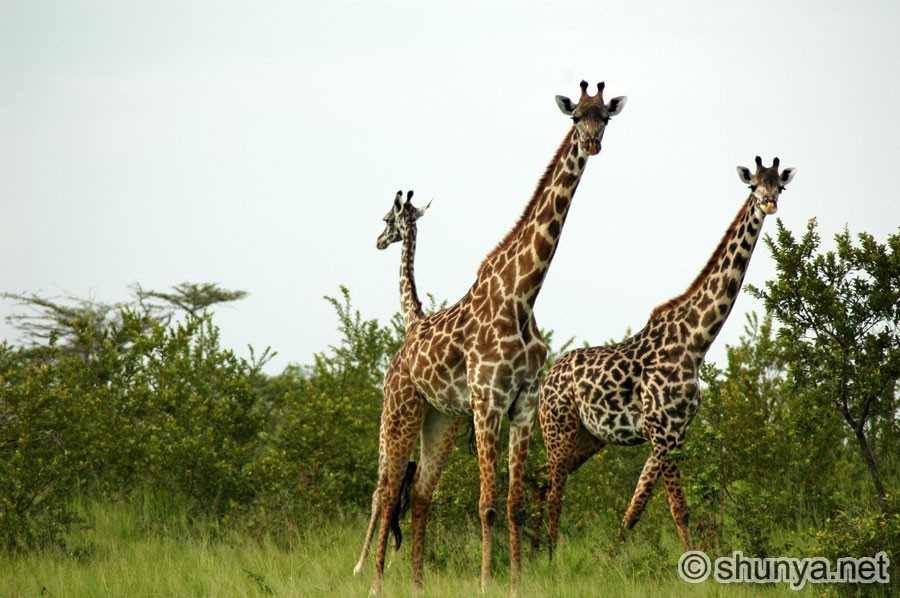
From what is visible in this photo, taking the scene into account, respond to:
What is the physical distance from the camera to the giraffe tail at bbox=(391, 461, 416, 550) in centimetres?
867

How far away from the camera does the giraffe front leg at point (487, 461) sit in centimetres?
760

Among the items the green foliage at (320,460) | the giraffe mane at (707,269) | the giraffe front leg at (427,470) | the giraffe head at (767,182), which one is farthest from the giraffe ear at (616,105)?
the green foliage at (320,460)

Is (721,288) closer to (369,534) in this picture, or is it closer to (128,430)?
(369,534)

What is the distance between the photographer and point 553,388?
999 cm

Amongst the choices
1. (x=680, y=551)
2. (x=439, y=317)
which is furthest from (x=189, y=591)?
(x=680, y=551)

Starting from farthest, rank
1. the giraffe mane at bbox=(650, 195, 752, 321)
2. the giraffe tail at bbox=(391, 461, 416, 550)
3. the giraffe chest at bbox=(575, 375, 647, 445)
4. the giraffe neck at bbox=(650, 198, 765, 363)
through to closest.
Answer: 1. the giraffe chest at bbox=(575, 375, 647, 445)
2. the giraffe mane at bbox=(650, 195, 752, 321)
3. the giraffe neck at bbox=(650, 198, 765, 363)
4. the giraffe tail at bbox=(391, 461, 416, 550)

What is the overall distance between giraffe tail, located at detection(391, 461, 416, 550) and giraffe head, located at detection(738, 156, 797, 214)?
377cm

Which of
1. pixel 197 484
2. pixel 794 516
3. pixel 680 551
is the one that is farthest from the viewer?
pixel 197 484

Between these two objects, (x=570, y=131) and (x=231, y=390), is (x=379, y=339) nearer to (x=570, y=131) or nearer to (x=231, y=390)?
(x=231, y=390)

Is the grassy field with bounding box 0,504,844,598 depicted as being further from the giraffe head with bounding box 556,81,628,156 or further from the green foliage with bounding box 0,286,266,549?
the giraffe head with bounding box 556,81,628,156

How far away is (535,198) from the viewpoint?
8.16 m

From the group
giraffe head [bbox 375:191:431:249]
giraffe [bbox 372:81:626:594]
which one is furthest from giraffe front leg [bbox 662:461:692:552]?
giraffe head [bbox 375:191:431:249]

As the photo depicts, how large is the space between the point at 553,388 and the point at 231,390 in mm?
4707

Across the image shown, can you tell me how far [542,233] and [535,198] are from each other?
1.18ft
